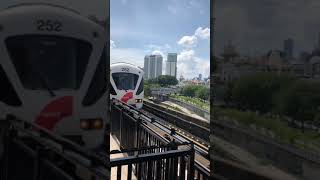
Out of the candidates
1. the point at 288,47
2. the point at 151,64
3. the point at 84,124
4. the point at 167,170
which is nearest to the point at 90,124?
the point at 84,124

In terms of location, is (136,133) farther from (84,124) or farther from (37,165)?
(37,165)

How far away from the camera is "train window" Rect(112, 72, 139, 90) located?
14851 mm

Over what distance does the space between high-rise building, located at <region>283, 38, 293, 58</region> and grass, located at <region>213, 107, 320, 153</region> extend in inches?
15.1

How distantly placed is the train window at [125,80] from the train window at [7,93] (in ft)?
39.0

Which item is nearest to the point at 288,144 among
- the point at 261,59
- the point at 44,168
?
the point at 261,59

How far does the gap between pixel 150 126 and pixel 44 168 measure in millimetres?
3005

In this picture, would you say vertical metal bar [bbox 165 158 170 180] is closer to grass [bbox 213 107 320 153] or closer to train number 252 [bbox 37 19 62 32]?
grass [bbox 213 107 320 153]

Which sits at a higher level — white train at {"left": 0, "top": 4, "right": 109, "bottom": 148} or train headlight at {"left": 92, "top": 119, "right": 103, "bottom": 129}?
white train at {"left": 0, "top": 4, "right": 109, "bottom": 148}

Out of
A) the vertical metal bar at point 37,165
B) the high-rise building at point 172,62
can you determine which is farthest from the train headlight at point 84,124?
the high-rise building at point 172,62

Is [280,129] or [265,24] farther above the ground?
[265,24]

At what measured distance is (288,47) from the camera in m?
1.99

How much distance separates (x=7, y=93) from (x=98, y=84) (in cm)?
77

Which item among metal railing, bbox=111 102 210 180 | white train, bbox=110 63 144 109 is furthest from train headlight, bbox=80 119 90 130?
white train, bbox=110 63 144 109

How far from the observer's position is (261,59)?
223 cm
